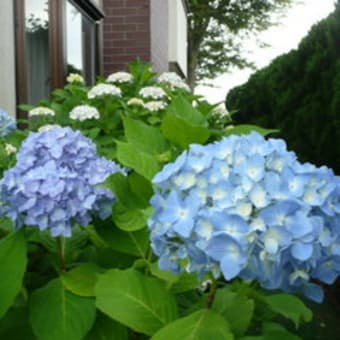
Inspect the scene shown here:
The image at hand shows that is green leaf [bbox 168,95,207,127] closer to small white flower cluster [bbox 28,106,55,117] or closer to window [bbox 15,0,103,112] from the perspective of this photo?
small white flower cluster [bbox 28,106,55,117]

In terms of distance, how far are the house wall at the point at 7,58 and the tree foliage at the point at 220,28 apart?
19.6 m

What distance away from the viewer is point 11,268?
1126 millimetres

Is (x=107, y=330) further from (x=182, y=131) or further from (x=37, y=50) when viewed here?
(x=37, y=50)

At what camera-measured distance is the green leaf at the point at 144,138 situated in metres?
1.29

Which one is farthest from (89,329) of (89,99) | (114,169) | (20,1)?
(20,1)

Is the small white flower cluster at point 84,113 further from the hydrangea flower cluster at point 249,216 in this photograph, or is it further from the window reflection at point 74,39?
the window reflection at point 74,39

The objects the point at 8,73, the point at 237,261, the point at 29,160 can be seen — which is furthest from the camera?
the point at 8,73

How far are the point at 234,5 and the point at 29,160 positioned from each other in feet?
82.4

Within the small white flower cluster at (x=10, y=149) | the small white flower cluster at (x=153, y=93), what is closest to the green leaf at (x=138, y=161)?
the small white flower cluster at (x=10, y=149)

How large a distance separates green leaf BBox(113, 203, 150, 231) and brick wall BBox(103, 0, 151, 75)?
21.3ft

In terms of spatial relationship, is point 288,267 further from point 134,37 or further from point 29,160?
point 134,37

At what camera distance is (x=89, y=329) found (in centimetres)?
113

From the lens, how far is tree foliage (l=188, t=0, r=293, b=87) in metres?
24.9

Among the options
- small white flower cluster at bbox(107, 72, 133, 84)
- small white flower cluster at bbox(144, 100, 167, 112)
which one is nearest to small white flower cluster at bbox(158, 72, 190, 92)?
small white flower cluster at bbox(107, 72, 133, 84)
